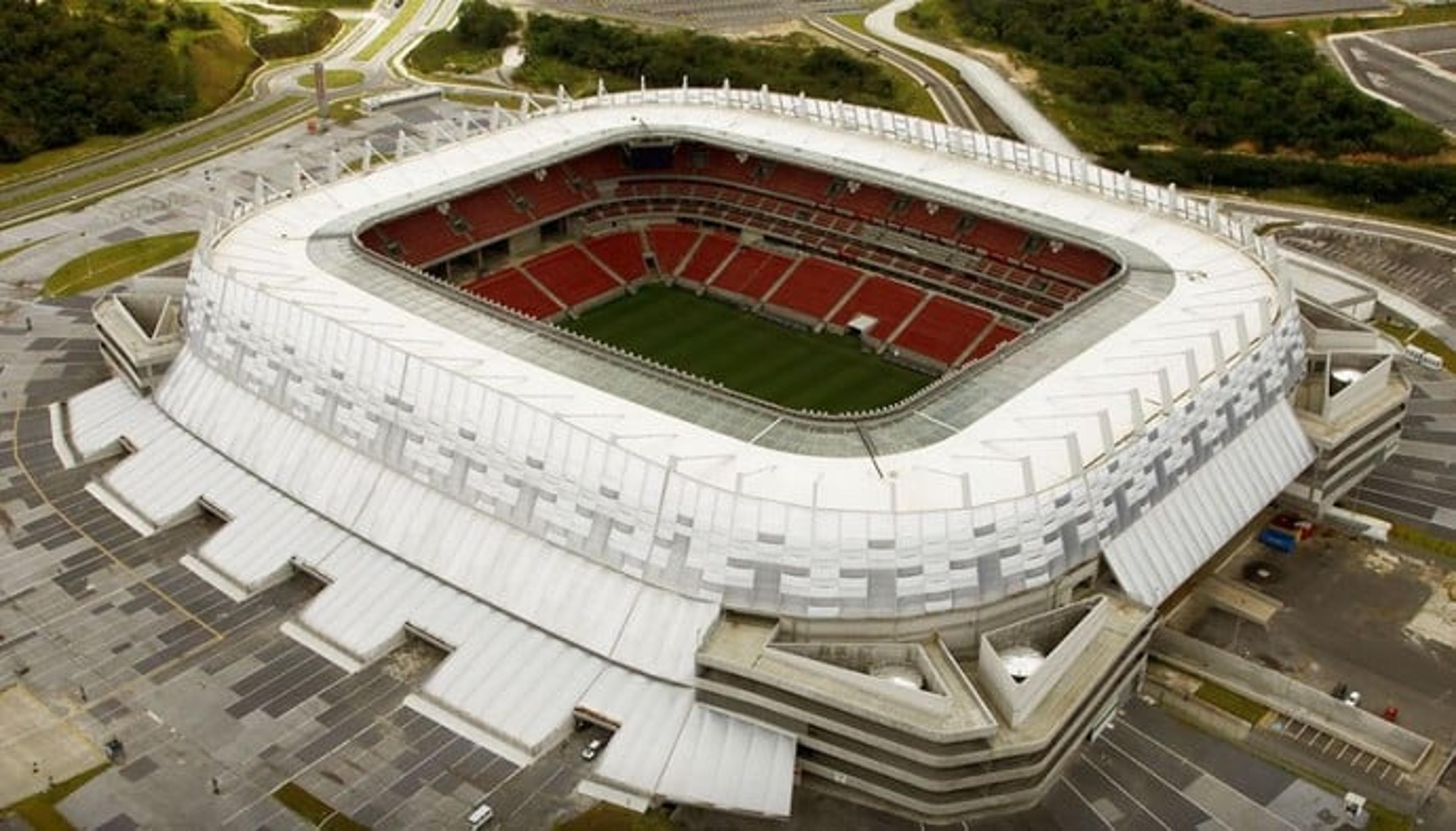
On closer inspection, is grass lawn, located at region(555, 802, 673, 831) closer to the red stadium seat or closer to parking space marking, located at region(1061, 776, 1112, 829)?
parking space marking, located at region(1061, 776, 1112, 829)

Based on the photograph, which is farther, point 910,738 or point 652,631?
point 652,631

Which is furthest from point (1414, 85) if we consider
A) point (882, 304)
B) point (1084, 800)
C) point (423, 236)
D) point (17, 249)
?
point (17, 249)

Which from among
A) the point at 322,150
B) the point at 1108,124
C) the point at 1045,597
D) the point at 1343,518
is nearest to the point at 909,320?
the point at 1343,518

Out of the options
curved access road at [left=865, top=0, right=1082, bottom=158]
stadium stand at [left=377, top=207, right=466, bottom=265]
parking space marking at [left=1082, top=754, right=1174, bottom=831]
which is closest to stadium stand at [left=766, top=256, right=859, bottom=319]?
stadium stand at [left=377, top=207, right=466, bottom=265]

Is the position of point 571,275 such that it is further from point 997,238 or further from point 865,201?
point 997,238

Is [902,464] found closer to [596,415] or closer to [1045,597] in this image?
[1045,597]

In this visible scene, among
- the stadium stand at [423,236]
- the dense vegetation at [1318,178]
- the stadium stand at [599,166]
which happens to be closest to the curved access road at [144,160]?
the stadium stand at [423,236]

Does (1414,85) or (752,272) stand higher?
(1414,85)
